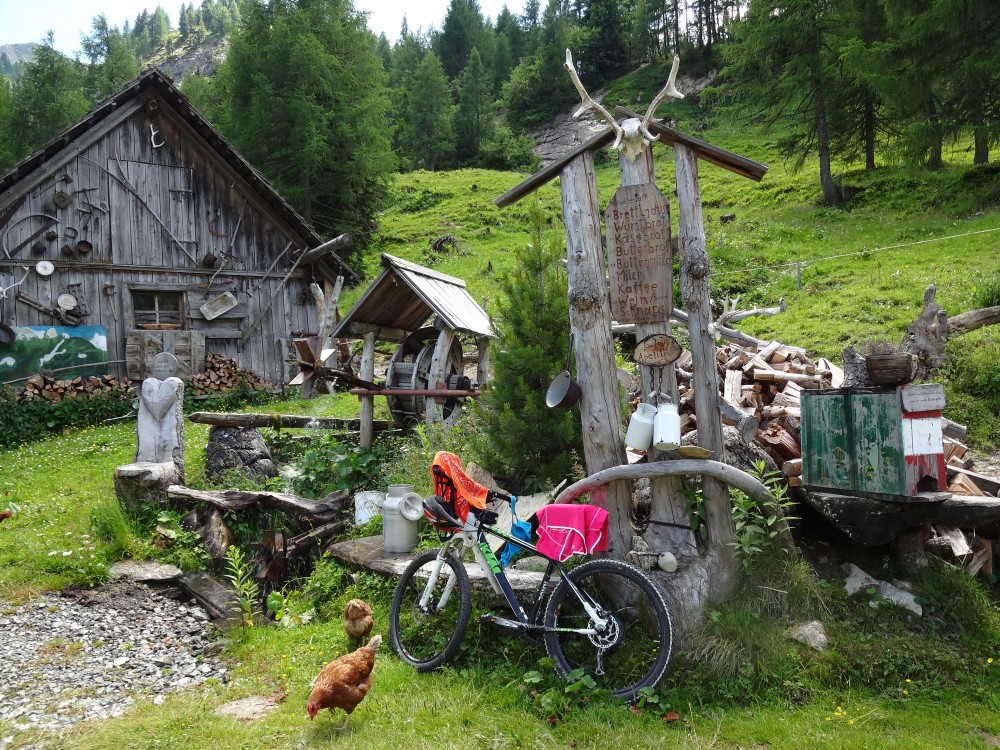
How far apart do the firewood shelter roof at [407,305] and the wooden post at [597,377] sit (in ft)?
9.91

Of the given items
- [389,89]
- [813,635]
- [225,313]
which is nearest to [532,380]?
[813,635]

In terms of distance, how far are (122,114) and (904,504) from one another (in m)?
14.7

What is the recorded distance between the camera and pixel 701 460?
14.6ft

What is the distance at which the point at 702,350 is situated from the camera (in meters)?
4.58

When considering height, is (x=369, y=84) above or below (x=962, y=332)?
above

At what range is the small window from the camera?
13719mm

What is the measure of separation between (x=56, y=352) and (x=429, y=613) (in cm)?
1135

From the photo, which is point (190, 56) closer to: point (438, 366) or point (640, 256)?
point (438, 366)

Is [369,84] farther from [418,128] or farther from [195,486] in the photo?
[418,128]

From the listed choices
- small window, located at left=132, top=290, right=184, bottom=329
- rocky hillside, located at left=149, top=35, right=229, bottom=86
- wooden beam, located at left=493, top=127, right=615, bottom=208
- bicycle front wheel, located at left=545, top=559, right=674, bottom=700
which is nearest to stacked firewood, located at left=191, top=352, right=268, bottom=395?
small window, located at left=132, top=290, right=184, bottom=329

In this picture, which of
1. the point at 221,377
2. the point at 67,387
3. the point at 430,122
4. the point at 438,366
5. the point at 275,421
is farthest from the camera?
the point at 430,122

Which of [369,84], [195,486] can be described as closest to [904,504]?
[195,486]

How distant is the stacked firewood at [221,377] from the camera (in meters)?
13.8

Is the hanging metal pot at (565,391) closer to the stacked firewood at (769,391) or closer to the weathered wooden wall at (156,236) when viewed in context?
the stacked firewood at (769,391)
